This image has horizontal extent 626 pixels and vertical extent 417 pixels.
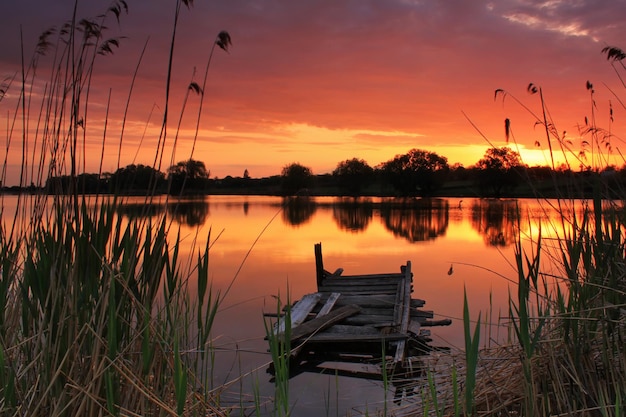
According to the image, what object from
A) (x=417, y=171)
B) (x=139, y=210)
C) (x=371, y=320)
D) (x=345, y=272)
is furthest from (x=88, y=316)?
(x=417, y=171)

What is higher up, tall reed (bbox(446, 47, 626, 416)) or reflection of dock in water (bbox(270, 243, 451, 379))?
tall reed (bbox(446, 47, 626, 416))

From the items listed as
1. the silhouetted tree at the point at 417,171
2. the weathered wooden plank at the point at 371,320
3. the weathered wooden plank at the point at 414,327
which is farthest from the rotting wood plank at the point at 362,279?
the silhouetted tree at the point at 417,171

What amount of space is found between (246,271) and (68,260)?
1785 cm

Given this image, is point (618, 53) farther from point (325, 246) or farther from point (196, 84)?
point (325, 246)

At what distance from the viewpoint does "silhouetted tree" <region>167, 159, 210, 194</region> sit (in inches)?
134

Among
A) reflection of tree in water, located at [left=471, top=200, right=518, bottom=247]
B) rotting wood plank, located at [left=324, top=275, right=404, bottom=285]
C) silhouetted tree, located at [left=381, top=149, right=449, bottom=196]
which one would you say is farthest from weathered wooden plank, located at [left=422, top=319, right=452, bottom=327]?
silhouetted tree, located at [left=381, top=149, right=449, bottom=196]

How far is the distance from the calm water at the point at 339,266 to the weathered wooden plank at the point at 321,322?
692 millimetres

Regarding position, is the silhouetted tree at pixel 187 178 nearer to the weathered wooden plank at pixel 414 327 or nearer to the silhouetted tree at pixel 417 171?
the weathered wooden plank at pixel 414 327

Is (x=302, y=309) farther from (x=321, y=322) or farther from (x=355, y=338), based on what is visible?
(x=355, y=338)

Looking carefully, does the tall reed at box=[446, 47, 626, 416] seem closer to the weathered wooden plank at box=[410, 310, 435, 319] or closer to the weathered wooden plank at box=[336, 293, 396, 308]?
the weathered wooden plank at box=[336, 293, 396, 308]

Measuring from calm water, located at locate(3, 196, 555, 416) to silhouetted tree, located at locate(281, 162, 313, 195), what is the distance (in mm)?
46358

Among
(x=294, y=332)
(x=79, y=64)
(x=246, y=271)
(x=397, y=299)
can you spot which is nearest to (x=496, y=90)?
(x=79, y=64)

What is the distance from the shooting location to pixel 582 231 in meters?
3.49

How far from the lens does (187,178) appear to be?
11.6 ft
